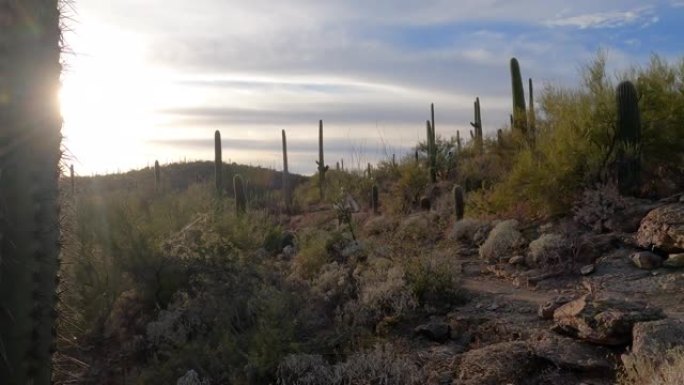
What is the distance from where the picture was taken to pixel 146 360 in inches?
384

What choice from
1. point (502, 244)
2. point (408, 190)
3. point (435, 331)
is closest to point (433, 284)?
point (435, 331)

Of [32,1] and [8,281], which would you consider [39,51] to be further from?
[8,281]

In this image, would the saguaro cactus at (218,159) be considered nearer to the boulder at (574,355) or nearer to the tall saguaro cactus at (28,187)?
the boulder at (574,355)

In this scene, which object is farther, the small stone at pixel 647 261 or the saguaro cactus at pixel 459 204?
the saguaro cactus at pixel 459 204

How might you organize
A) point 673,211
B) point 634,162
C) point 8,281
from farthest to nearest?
point 634,162 → point 673,211 → point 8,281

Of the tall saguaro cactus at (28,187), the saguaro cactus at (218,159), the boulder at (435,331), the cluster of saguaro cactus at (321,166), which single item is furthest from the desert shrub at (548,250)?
the cluster of saguaro cactus at (321,166)

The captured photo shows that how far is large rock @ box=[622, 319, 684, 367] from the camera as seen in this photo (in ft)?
21.0

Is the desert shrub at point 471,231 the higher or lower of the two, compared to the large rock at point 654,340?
A: higher

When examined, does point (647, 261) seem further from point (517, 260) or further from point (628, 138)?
point (628, 138)

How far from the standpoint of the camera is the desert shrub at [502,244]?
1312cm

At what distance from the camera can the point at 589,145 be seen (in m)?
14.8

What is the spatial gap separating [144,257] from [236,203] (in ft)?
29.9

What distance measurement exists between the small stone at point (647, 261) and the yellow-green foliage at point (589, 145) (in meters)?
3.25

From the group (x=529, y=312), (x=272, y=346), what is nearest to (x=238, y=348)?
(x=272, y=346)
